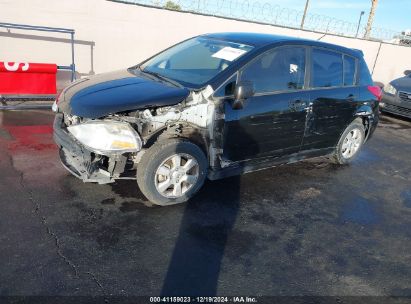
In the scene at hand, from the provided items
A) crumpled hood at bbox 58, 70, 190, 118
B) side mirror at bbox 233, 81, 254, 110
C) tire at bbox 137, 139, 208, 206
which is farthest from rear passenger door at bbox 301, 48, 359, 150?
crumpled hood at bbox 58, 70, 190, 118

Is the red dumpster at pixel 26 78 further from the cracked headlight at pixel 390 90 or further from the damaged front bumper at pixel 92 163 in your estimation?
the cracked headlight at pixel 390 90

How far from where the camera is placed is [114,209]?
12.0ft

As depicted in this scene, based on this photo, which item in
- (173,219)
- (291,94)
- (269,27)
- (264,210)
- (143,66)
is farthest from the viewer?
(269,27)

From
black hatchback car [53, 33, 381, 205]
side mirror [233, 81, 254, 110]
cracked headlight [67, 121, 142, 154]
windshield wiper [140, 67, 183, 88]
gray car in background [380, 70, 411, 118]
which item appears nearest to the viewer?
cracked headlight [67, 121, 142, 154]

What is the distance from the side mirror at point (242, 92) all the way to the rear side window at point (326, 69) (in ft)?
4.00

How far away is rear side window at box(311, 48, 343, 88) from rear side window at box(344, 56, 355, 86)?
0.11 m

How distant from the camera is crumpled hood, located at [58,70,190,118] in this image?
3.39 m

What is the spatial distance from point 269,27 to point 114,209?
9.24 m

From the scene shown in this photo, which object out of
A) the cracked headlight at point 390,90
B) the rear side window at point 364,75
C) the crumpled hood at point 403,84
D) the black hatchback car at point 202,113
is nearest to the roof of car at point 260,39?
the black hatchback car at point 202,113

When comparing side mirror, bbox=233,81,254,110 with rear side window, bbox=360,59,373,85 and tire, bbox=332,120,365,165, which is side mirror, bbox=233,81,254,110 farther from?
rear side window, bbox=360,59,373,85

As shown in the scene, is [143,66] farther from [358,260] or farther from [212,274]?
[358,260]

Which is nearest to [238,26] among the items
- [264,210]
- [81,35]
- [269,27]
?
[269,27]

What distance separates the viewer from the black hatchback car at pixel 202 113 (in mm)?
3484

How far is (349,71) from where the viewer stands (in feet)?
17.1
